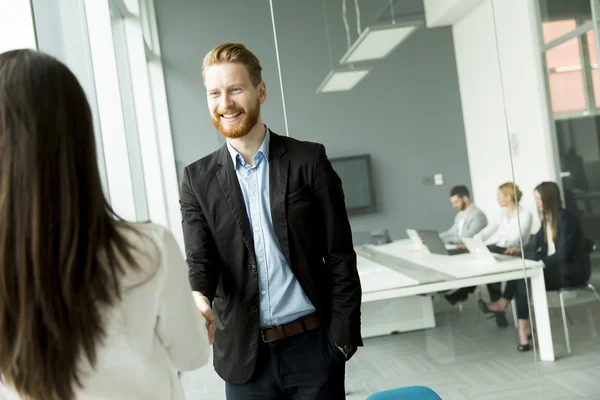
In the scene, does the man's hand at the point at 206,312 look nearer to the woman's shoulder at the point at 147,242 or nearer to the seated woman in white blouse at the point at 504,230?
the woman's shoulder at the point at 147,242

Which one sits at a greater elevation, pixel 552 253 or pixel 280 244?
pixel 280 244

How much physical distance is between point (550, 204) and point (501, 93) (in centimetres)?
74

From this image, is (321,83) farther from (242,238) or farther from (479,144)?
(242,238)

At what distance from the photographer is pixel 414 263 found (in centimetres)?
365

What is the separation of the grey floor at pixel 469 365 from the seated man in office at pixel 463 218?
38 centimetres

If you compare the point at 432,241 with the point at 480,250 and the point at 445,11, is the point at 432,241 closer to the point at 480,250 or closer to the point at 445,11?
the point at 480,250

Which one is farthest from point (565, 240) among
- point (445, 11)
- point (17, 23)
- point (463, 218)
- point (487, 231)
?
point (17, 23)

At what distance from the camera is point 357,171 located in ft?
11.8

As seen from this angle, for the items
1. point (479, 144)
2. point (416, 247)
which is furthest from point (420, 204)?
point (479, 144)

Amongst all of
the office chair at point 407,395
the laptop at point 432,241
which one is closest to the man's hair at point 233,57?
the office chair at point 407,395

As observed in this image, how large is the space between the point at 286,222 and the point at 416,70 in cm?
193

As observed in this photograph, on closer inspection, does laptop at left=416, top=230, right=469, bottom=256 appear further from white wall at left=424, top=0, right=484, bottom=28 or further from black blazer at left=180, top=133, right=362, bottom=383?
black blazer at left=180, top=133, right=362, bottom=383

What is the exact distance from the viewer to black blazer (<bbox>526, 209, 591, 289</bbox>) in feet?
12.7

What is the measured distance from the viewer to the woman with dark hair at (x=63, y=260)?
1019 mm
